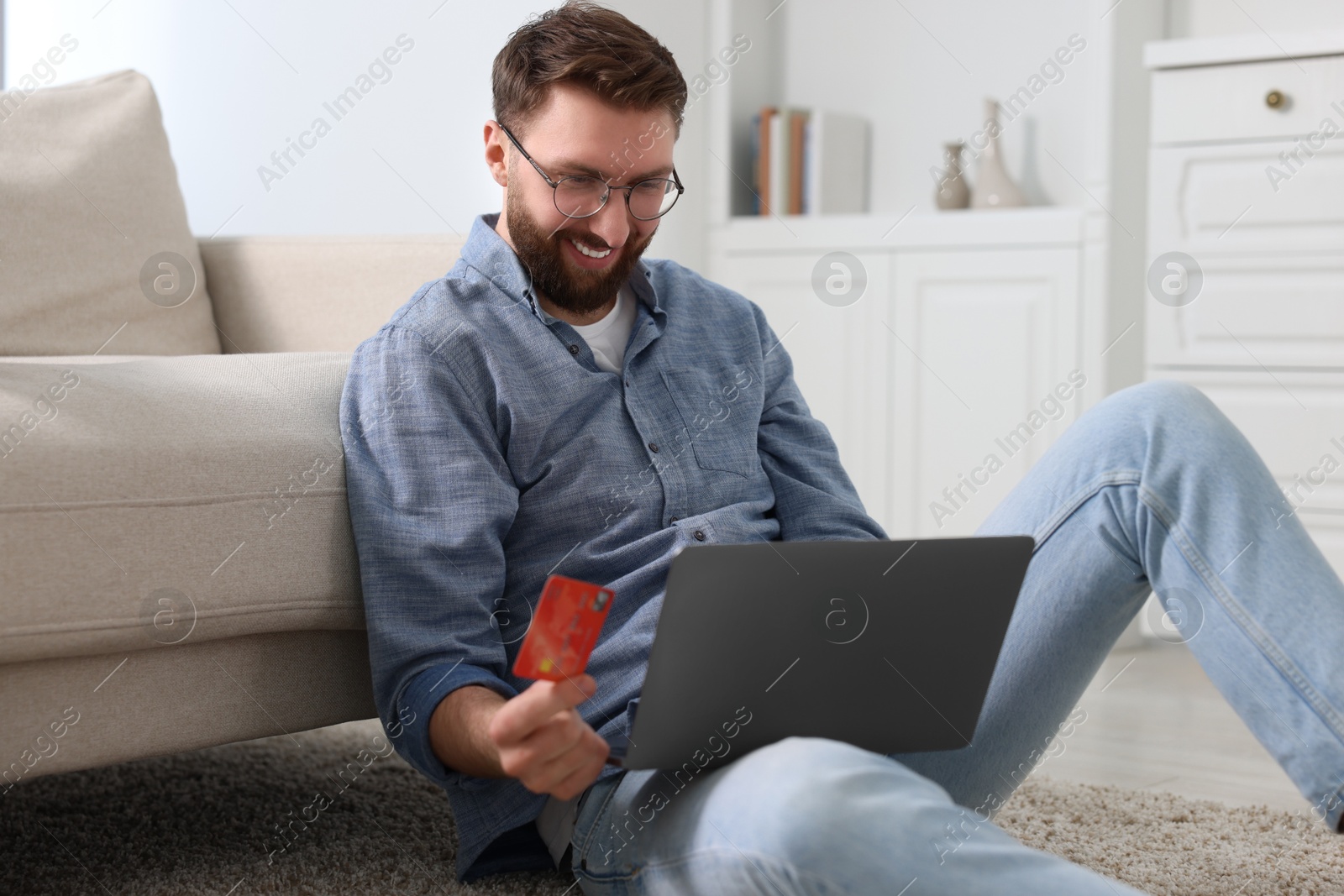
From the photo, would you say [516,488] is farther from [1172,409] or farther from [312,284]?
[312,284]

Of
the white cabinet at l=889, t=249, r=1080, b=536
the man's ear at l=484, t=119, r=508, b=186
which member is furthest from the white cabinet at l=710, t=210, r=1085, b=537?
the man's ear at l=484, t=119, r=508, b=186

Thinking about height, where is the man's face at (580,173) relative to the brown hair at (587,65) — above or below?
Answer: below

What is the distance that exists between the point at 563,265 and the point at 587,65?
0.54 ft

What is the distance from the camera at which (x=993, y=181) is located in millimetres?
2715

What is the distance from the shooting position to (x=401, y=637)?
3.24 feet

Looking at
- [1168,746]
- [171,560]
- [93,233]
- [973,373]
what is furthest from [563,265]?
[973,373]

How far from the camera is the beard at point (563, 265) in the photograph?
3.74ft

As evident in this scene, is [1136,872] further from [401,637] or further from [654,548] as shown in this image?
[401,637]

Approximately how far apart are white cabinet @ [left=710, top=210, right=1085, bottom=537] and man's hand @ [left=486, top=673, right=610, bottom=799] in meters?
1.90

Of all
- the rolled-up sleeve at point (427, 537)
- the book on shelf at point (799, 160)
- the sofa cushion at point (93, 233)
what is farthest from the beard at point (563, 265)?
the book on shelf at point (799, 160)

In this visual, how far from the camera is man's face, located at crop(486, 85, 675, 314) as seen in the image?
3.70 feet

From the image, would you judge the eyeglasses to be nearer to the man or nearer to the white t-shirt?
the man

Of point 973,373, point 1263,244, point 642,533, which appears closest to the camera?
point 642,533

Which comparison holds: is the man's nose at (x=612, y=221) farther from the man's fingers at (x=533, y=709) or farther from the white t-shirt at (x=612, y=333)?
the man's fingers at (x=533, y=709)
